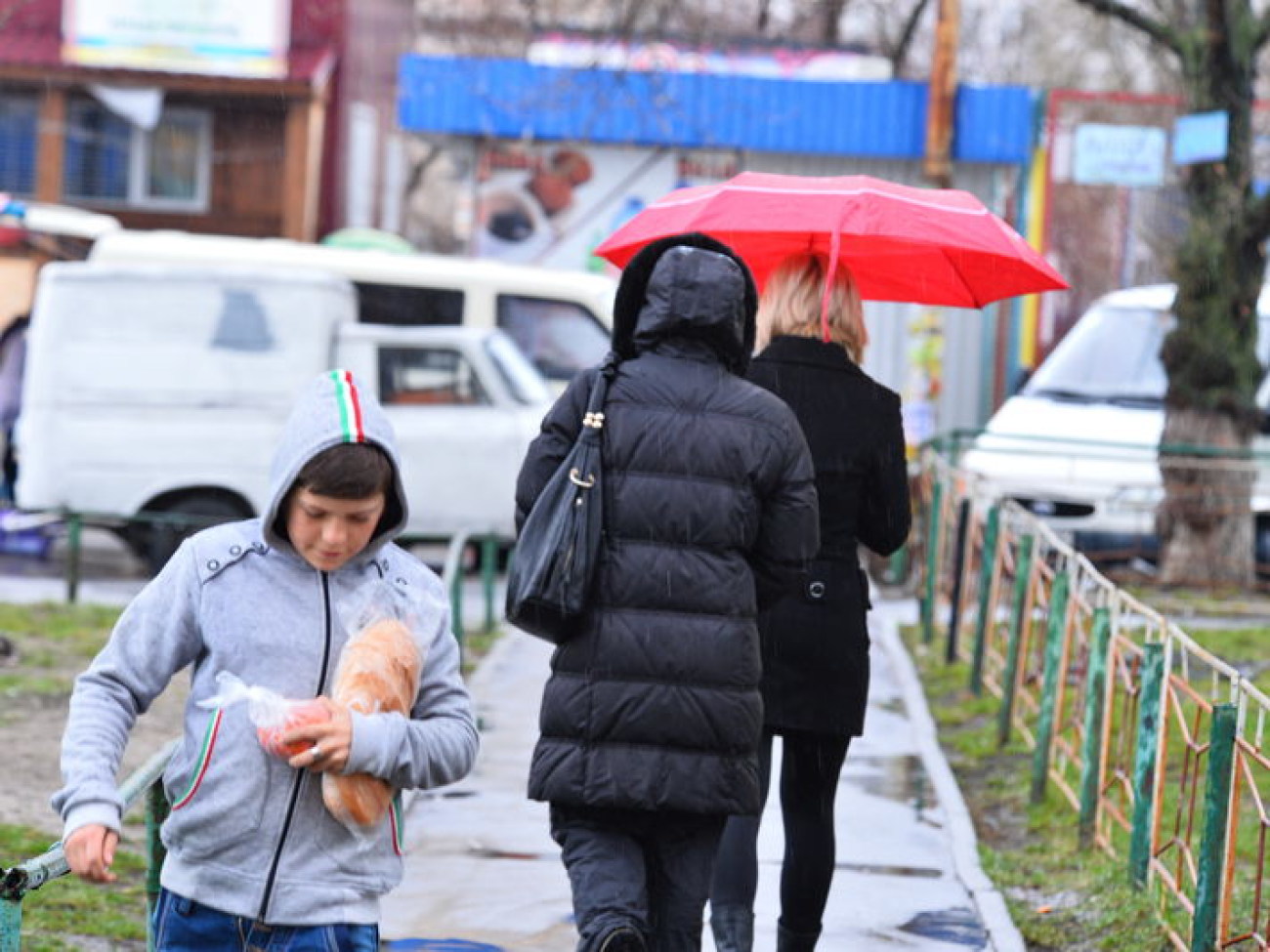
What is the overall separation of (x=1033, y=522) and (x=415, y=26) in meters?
28.2

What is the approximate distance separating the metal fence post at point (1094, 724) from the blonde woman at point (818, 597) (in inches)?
84.3

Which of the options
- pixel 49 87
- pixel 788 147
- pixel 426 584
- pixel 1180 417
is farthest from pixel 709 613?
pixel 49 87

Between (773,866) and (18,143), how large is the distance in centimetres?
2389

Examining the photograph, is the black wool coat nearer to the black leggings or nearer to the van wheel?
the black leggings

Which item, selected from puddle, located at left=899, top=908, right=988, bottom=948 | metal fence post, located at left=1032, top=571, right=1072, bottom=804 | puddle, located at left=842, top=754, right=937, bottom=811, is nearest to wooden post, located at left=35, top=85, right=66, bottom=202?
puddle, located at left=842, top=754, right=937, bottom=811

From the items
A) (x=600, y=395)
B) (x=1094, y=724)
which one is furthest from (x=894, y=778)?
(x=600, y=395)

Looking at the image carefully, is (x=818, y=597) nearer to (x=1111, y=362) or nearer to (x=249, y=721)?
(x=249, y=721)

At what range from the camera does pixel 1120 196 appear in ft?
94.9

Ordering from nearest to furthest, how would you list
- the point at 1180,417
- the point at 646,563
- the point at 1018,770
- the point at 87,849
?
1. the point at 87,849
2. the point at 646,563
3. the point at 1018,770
4. the point at 1180,417

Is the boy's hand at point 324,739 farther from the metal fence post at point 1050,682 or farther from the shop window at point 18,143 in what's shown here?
the shop window at point 18,143

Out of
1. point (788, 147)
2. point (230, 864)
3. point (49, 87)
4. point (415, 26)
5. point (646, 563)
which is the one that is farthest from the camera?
point (415, 26)

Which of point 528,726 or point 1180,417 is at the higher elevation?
point 1180,417

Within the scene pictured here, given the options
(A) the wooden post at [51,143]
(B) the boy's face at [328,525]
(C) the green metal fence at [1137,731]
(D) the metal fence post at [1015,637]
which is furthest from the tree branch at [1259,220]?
(A) the wooden post at [51,143]

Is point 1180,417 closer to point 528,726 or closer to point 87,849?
point 528,726
